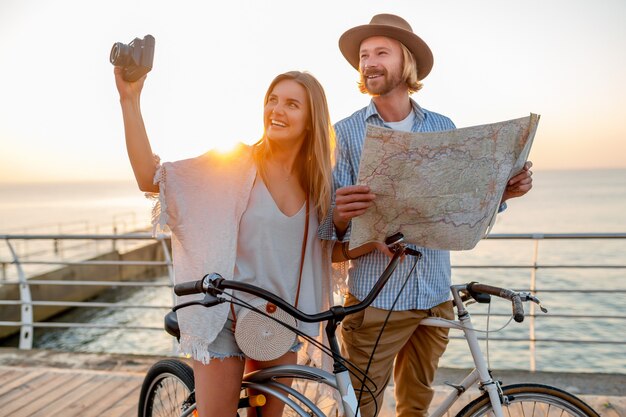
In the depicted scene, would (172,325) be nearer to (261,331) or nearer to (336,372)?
(261,331)

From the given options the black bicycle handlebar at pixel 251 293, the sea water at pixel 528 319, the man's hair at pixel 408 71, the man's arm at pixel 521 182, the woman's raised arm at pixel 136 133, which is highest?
the man's hair at pixel 408 71

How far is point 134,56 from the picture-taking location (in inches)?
50.1

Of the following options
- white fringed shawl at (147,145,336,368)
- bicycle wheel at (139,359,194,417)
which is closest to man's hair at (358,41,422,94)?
white fringed shawl at (147,145,336,368)

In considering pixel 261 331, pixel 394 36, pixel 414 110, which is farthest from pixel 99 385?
pixel 394 36

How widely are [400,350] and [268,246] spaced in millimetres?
703

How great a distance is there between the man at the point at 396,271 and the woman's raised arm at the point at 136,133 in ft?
1.94

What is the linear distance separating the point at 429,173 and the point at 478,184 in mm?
133

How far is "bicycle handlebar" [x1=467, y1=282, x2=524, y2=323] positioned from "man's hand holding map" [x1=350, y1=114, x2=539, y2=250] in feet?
0.45

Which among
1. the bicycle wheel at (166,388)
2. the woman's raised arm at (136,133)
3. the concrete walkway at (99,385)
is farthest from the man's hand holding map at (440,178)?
the concrete walkway at (99,385)

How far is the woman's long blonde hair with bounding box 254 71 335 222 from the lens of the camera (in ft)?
5.09

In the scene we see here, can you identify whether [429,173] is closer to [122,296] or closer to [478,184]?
[478,184]

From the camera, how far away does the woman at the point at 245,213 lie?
1454 mm

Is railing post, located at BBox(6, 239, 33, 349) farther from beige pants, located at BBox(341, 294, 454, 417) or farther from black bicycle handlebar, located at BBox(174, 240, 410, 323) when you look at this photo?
black bicycle handlebar, located at BBox(174, 240, 410, 323)

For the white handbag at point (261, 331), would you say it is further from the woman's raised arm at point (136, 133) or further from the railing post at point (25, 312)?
the railing post at point (25, 312)
